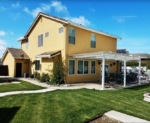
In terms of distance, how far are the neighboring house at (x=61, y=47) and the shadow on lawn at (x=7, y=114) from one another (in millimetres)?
8952

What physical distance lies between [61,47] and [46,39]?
12.2ft

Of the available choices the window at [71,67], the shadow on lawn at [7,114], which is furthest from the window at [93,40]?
the shadow on lawn at [7,114]

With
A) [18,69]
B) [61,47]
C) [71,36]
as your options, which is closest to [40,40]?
[61,47]

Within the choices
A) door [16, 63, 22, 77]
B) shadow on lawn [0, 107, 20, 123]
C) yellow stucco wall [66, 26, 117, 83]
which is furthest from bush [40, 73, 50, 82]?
shadow on lawn [0, 107, 20, 123]

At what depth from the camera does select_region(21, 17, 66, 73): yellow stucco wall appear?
16.5m

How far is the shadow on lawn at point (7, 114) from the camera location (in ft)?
18.8

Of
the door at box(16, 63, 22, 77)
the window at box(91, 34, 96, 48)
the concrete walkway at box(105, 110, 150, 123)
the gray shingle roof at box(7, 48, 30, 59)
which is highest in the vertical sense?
the window at box(91, 34, 96, 48)

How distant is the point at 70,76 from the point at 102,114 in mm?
10033

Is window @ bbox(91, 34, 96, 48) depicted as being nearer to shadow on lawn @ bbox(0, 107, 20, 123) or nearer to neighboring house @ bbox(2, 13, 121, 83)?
neighboring house @ bbox(2, 13, 121, 83)

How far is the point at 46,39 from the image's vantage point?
61.7ft

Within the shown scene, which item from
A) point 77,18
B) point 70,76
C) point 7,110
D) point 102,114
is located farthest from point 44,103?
point 77,18

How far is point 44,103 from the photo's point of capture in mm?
7855

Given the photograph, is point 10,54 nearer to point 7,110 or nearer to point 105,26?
point 105,26

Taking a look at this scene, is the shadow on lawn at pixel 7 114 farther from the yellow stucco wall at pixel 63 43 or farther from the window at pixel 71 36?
the window at pixel 71 36
